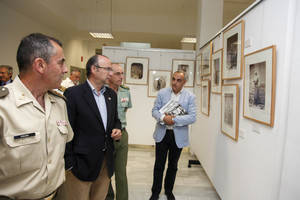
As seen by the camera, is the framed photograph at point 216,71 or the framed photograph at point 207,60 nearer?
the framed photograph at point 216,71

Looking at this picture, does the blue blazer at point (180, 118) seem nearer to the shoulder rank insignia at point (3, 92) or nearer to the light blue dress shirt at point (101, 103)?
the light blue dress shirt at point (101, 103)

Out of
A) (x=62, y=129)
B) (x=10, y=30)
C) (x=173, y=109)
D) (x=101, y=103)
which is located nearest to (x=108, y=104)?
(x=101, y=103)

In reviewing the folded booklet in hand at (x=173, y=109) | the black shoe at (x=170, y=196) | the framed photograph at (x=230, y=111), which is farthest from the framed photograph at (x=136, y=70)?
the black shoe at (x=170, y=196)

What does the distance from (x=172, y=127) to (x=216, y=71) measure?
1.27m

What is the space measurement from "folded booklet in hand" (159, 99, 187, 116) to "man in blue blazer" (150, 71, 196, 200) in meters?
0.05

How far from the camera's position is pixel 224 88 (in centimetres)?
277

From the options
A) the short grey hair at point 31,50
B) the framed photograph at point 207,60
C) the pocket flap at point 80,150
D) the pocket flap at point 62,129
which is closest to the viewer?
the short grey hair at point 31,50

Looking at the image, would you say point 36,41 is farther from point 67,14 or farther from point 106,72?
point 67,14

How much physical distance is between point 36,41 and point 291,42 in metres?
1.82

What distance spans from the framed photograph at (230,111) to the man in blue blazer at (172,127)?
44 cm

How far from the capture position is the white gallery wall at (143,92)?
203 inches

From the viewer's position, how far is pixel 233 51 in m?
2.48

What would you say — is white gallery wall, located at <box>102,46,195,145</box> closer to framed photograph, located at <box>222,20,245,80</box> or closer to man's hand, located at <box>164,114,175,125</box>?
framed photograph, located at <box>222,20,245,80</box>

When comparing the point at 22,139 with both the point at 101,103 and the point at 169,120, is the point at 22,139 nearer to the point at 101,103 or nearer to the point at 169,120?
the point at 101,103
